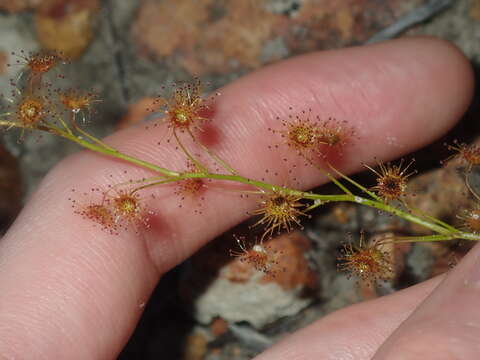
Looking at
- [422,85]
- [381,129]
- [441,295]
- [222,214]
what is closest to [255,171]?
[222,214]

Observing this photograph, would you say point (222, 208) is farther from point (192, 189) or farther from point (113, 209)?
point (113, 209)

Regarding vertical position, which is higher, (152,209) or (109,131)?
(109,131)

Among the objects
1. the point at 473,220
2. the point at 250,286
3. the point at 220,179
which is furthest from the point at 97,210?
the point at 473,220

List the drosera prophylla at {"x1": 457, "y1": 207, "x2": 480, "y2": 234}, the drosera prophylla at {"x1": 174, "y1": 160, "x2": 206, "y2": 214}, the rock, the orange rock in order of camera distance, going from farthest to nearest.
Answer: the orange rock
the rock
the drosera prophylla at {"x1": 174, "y1": 160, "x2": 206, "y2": 214}
the drosera prophylla at {"x1": 457, "y1": 207, "x2": 480, "y2": 234}

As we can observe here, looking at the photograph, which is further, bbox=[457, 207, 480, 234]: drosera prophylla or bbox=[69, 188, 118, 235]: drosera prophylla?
bbox=[69, 188, 118, 235]: drosera prophylla

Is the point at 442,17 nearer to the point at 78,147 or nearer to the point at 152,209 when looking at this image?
the point at 152,209

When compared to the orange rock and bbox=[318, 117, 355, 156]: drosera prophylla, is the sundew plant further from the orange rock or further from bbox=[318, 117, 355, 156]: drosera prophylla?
the orange rock

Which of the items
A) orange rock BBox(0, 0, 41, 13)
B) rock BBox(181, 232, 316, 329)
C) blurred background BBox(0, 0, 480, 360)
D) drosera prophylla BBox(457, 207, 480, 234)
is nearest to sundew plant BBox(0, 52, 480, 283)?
drosera prophylla BBox(457, 207, 480, 234)
